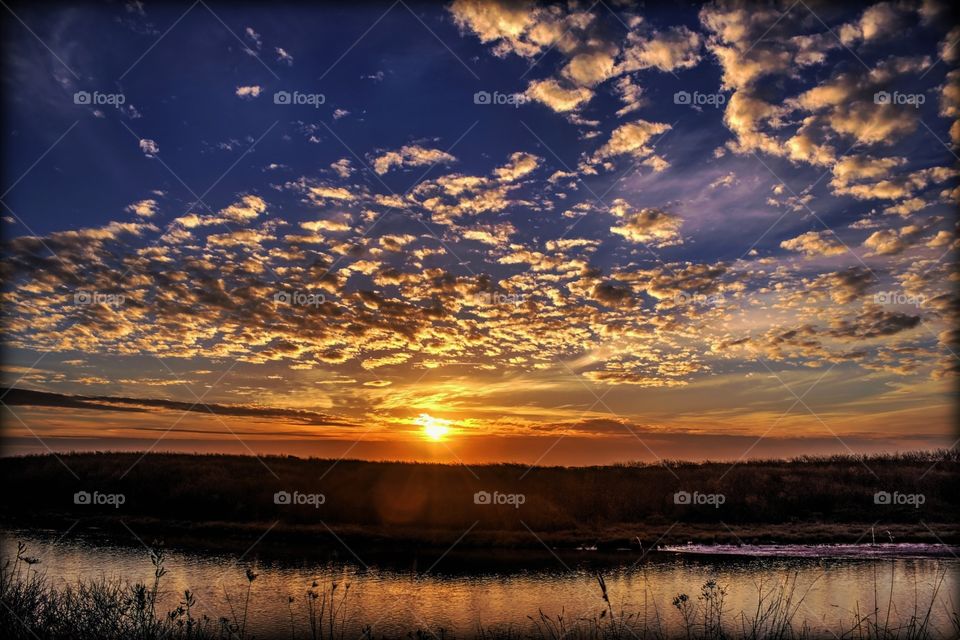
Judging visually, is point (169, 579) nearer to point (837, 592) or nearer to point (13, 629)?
point (13, 629)

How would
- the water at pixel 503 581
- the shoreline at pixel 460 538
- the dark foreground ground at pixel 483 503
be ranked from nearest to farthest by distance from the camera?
the water at pixel 503 581 < the shoreline at pixel 460 538 < the dark foreground ground at pixel 483 503

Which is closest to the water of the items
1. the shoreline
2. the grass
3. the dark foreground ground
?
the grass

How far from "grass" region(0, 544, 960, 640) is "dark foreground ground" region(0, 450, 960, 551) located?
551 inches

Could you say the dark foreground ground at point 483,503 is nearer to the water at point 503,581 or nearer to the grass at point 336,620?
the water at point 503,581

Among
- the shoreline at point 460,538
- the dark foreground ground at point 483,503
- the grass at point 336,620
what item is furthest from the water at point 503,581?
the dark foreground ground at point 483,503

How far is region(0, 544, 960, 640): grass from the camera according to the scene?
13289mm

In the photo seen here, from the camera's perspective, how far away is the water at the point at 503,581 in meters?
20.7

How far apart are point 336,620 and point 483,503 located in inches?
1002

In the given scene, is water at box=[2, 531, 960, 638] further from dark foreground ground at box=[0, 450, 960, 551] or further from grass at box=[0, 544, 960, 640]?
dark foreground ground at box=[0, 450, 960, 551]

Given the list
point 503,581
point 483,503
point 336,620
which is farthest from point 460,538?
point 336,620

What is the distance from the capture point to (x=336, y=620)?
1994 centimetres

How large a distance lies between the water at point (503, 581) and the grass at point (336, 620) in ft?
1.14

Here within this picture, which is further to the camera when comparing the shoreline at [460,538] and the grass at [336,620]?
the shoreline at [460,538]

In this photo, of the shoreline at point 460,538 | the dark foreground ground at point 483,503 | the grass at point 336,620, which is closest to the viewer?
the grass at point 336,620
